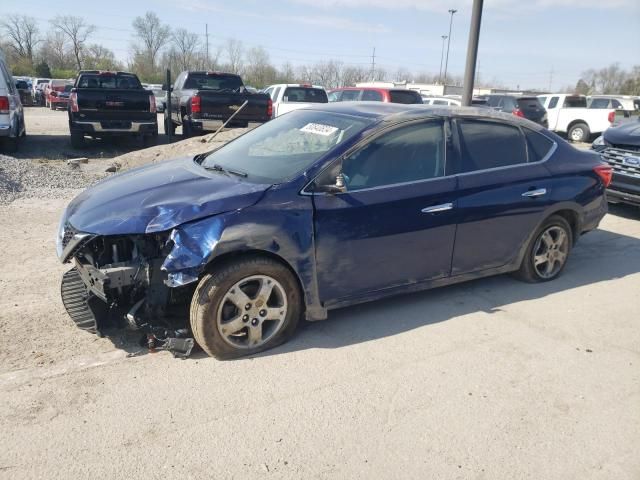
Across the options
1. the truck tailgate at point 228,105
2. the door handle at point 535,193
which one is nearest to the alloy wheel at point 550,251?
the door handle at point 535,193

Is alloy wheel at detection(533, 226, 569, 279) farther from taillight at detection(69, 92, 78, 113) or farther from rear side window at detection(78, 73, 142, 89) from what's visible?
rear side window at detection(78, 73, 142, 89)

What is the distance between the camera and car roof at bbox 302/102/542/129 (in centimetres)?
417

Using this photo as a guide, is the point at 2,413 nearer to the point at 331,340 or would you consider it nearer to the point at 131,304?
the point at 131,304

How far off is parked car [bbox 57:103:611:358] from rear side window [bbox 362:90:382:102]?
32.7ft

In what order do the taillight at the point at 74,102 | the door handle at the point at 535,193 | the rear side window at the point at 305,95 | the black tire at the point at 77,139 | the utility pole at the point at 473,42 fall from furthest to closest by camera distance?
the rear side window at the point at 305,95 < the black tire at the point at 77,139 < the taillight at the point at 74,102 < the utility pole at the point at 473,42 < the door handle at the point at 535,193

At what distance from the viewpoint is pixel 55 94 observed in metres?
30.7

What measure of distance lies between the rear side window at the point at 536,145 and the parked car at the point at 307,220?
0.01 meters

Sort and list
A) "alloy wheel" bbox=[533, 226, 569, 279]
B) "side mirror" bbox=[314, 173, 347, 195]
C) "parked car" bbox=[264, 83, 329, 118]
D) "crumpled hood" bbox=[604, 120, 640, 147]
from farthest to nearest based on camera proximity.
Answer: "parked car" bbox=[264, 83, 329, 118] → "crumpled hood" bbox=[604, 120, 640, 147] → "alloy wheel" bbox=[533, 226, 569, 279] → "side mirror" bbox=[314, 173, 347, 195]

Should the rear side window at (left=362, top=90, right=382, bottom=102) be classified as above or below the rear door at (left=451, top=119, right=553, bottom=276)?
above

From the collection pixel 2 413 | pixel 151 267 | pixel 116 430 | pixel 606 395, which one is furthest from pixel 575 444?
pixel 2 413

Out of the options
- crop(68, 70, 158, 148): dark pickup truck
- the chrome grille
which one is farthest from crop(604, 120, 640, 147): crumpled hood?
crop(68, 70, 158, 148): dark pickup truck

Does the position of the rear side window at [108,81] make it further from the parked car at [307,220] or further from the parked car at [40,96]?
the parked car at [40,96]

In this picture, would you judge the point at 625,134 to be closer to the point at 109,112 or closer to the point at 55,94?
the point at 109,112

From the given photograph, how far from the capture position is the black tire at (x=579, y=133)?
20109 millimetres
